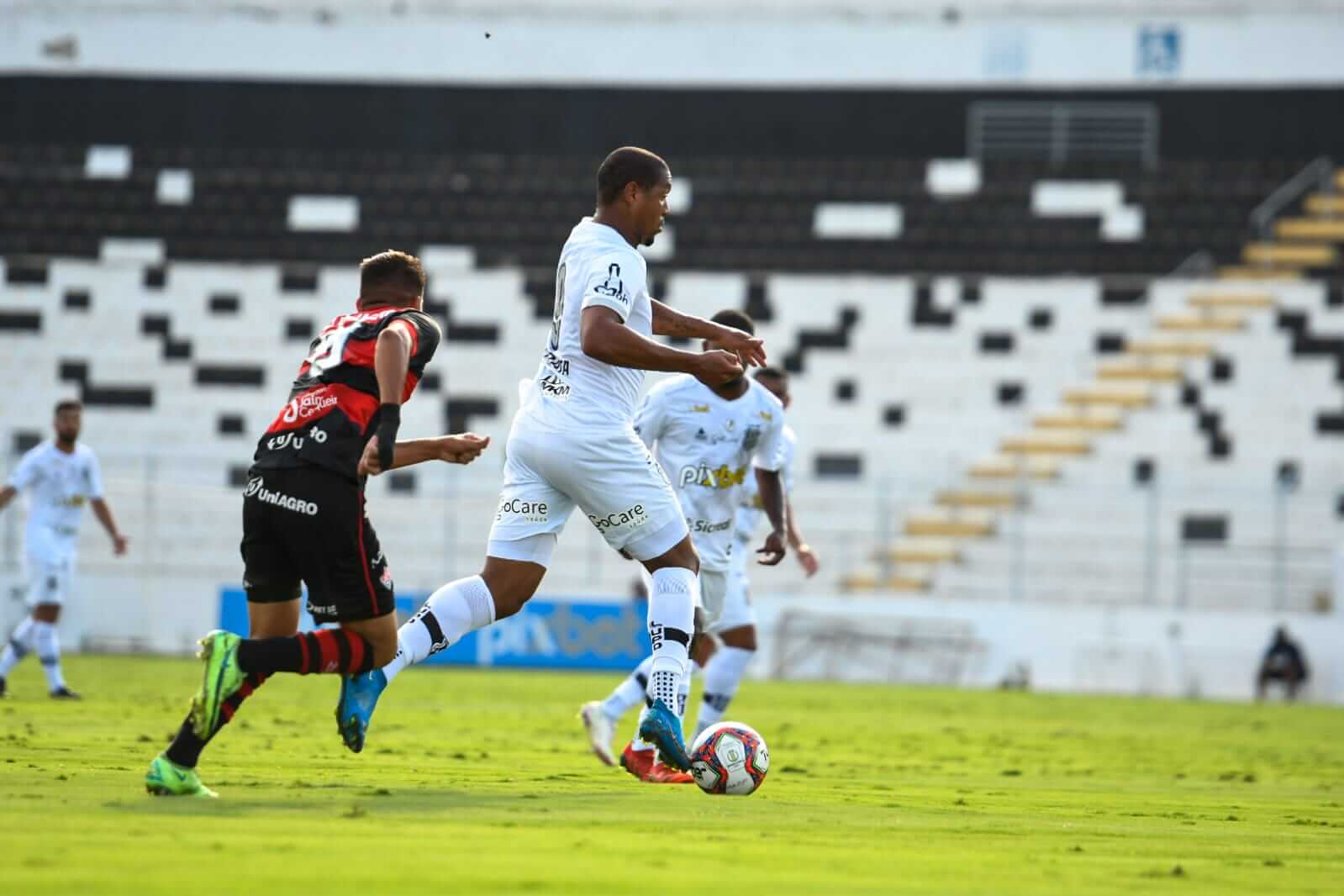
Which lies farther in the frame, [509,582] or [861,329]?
[861,329]

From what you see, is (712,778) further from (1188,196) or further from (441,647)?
(1188,196)

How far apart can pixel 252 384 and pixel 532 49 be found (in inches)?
354

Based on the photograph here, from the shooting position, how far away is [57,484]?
16.6m

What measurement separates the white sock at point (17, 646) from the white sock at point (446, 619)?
8.61 metres

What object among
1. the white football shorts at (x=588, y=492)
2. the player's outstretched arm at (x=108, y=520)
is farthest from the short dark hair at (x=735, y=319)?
the player's outstretched arm at (x=108, y=520)

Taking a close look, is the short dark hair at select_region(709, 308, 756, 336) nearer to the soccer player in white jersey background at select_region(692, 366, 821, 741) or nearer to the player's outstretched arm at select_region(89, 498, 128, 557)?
the soccer player in white jersey background at select_region(692, 366, 821, 741)

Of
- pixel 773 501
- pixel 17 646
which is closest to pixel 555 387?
pixel 773 501

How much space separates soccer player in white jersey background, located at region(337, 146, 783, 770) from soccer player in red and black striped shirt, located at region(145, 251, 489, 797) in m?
0.59

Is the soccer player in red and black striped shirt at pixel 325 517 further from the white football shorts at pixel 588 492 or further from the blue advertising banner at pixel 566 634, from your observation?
the blue advertising banner at pixel 566 634

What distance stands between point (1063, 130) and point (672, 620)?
27793mm

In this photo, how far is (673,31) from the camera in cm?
3594

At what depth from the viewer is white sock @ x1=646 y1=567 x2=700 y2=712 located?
7941mm

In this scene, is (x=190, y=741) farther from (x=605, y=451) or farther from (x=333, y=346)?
(x=605, y=451)

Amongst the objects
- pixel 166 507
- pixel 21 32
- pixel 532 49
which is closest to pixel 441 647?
pixel 166 507
